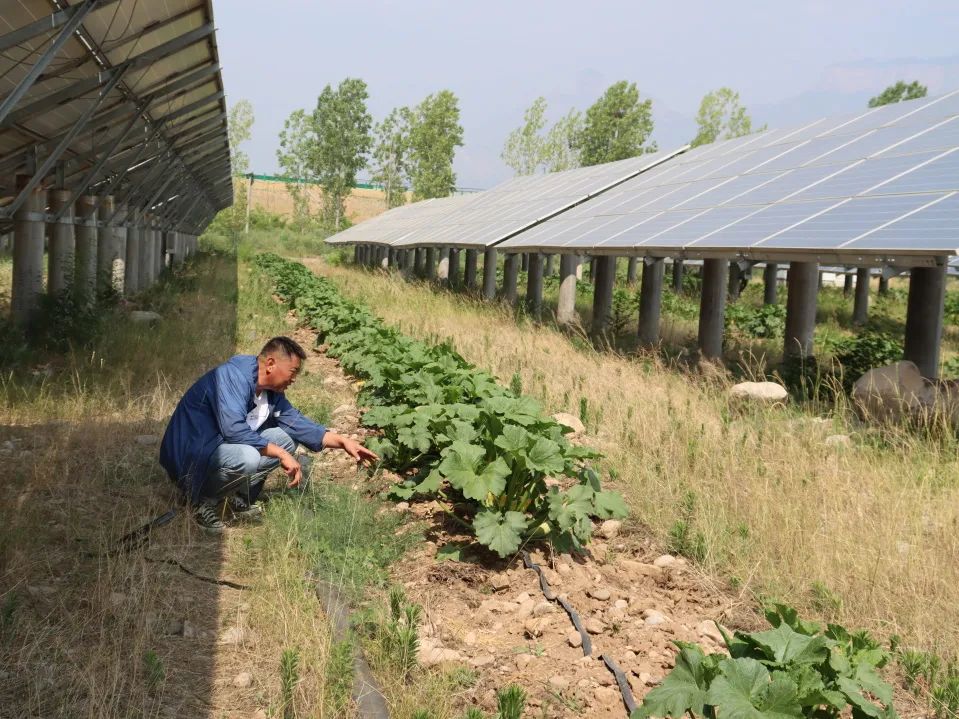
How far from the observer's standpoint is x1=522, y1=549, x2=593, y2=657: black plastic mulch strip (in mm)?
3580

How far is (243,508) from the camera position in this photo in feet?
16.6

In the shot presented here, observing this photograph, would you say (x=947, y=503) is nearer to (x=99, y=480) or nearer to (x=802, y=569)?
(x=802, y=569)

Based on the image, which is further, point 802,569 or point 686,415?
point 686,415

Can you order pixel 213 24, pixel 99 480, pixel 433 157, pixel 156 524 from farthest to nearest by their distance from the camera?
pixel 433 157
pixel 213 24
pixel 99 480
pixel 156 524

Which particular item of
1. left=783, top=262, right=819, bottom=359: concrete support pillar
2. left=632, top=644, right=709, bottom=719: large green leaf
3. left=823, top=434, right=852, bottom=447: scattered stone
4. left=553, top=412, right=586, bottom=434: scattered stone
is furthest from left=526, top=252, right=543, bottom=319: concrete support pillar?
left=632, top=644, right=709, bottom=719: large green leaf

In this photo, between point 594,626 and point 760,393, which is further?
point 760,393

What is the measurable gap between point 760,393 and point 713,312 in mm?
3607

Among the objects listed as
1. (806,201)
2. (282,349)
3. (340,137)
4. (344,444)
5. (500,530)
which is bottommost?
(500,530)

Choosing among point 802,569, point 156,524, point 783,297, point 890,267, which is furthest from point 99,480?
point 783,297

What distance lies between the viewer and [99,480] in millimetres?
5336

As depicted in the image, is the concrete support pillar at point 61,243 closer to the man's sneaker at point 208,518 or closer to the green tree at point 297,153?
the man's sneaker at point 208,518

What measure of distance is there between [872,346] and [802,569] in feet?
21.2

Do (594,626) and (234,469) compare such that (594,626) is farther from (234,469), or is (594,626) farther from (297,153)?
(297,153)

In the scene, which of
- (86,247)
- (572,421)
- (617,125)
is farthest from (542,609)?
(617,125)
